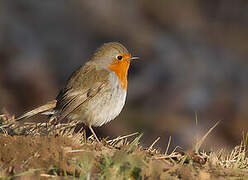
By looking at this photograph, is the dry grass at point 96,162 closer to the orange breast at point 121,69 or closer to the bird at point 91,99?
the bird at point 91,99

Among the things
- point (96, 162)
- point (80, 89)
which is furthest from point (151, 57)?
point (96, 162)

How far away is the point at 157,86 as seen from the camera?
31.9 feet

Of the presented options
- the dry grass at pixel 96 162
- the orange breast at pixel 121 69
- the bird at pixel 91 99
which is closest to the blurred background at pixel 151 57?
the orange breast at pixel 121 69

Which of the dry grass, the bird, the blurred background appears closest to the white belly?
the bird

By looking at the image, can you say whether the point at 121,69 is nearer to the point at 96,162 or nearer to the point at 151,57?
the point at 96,162

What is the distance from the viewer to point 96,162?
319cm

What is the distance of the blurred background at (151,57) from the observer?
9.13 meters

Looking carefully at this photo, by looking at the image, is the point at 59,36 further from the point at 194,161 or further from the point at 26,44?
the point at 194,161

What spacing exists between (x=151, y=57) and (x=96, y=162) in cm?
713

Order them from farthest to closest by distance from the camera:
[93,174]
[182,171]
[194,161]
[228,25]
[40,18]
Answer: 1. [228,25]
2. [40,18]
3. [194,161]
4. [182,171]
5. [93,174]

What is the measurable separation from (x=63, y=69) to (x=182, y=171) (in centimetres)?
700

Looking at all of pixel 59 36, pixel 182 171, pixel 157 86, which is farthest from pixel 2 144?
pixel 59 36

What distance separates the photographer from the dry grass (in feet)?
9.73

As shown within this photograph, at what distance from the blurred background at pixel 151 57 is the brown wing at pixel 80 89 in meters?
3.47
